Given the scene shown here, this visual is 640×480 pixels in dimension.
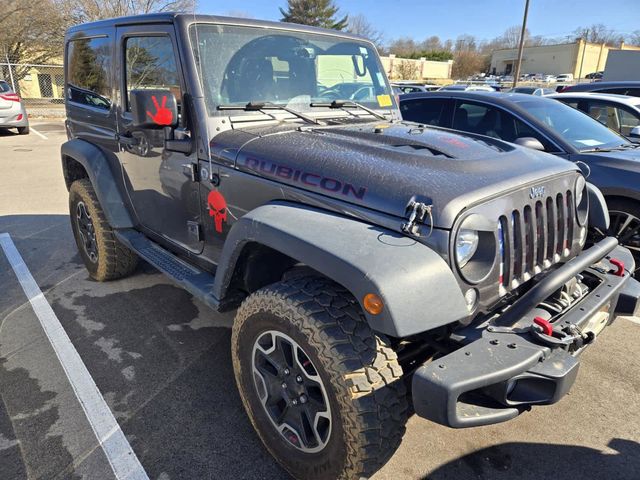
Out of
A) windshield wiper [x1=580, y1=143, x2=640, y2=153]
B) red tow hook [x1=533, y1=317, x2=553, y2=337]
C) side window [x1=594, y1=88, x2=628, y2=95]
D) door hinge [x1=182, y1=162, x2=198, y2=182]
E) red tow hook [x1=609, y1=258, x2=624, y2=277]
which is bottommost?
red tow hook [x1=609, y1=258, x2=624, y2=277]

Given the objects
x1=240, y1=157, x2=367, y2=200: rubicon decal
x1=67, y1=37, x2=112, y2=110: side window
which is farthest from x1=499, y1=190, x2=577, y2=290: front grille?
x1=67, y1=37, x2=112, y2=110: side window

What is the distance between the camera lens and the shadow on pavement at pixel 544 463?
231cm

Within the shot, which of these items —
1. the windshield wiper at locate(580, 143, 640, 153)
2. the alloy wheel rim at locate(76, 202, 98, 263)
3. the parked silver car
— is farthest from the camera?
the parked silver car

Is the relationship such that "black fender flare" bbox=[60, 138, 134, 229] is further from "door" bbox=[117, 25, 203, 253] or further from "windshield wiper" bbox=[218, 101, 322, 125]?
"windshield wiper" bbox=[218, 101, 322, 125]

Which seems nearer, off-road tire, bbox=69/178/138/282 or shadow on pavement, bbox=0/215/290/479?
shadow on pavement, bbox=0/215/290/479

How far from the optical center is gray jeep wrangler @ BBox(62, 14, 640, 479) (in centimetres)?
180

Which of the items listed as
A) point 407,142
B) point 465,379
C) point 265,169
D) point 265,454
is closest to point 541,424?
point 465,379

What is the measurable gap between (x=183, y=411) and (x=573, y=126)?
4.67 meters

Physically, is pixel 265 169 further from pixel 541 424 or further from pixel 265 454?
pixel 541 424

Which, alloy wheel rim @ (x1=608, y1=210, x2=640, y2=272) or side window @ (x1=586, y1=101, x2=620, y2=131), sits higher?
side window @ (x1=586, y1=101, x2=620, y2=131)

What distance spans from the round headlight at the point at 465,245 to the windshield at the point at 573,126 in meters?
3.36

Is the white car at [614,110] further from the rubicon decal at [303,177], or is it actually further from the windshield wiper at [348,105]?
the rubicon decal at [303,177]

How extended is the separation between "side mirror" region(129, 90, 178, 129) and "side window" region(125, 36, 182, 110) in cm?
20

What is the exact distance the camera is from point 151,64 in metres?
3.12
